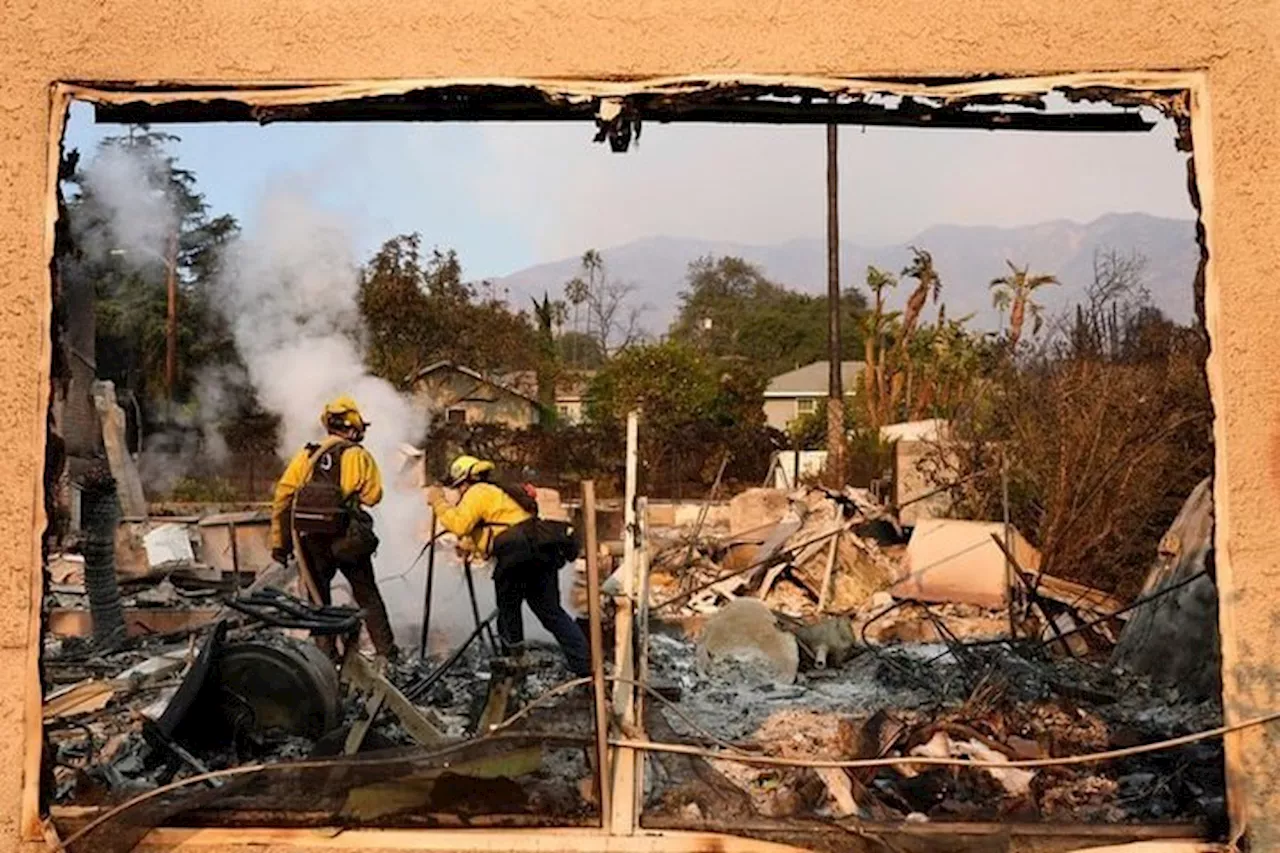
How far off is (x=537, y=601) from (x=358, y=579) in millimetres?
1374

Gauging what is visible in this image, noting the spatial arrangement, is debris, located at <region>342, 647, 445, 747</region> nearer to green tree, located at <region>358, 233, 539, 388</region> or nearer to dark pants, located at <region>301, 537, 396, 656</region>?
dark pants, located at <region>301, 537, 396, 656</region>

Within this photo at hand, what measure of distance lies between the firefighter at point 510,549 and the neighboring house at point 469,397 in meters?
23.3

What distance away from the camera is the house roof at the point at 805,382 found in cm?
4642

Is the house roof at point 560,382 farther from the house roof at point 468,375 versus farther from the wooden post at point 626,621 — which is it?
the wooden post at point 626,621

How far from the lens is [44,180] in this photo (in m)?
3.23

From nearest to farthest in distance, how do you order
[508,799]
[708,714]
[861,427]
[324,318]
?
[508,799] < [708,714] < [861,427] < [324,318]

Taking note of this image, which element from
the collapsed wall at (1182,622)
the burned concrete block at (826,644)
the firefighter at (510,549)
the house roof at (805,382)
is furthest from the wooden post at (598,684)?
the house roof at (805,382)

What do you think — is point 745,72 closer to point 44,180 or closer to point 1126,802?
point 44,180

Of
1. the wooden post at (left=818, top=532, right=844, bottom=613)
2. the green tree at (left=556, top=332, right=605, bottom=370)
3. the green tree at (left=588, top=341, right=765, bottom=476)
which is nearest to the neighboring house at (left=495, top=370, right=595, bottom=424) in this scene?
the green tree at (left=588, top=341, right=765, bottom=476)

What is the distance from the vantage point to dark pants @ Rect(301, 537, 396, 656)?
816cm

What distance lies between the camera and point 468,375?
33.4 meters

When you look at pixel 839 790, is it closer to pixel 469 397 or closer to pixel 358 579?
pixel 358 579

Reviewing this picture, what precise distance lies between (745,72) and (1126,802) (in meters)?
3.62

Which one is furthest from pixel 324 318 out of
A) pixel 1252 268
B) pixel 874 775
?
pixel 1252 268
